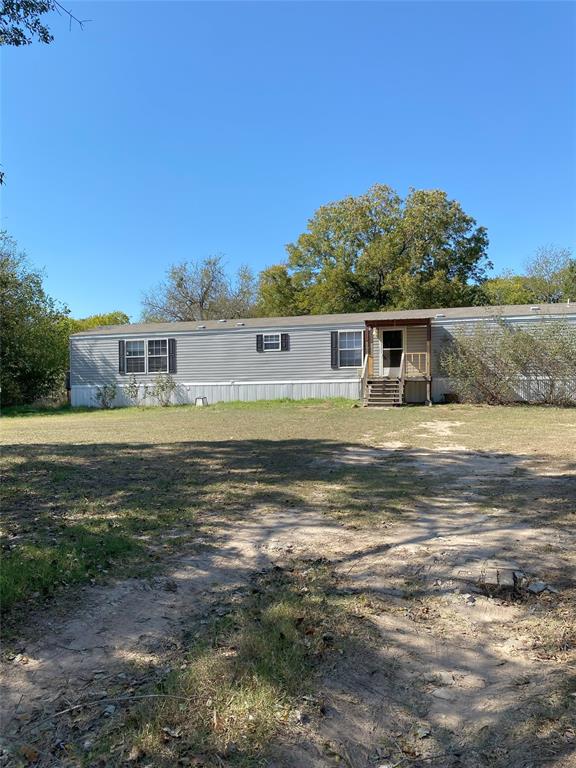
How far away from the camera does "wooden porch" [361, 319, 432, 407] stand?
17.3 m

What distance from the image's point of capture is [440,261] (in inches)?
1144

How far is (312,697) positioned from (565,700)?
0.99m

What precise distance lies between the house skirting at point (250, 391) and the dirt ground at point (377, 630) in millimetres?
13446

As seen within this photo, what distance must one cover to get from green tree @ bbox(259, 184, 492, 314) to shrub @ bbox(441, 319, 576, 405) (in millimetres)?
10855

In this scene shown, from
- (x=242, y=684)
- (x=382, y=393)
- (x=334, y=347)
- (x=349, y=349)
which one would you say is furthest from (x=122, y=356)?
(x=242, y=684)

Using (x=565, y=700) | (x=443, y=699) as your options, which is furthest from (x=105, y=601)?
(x=565, y=700)

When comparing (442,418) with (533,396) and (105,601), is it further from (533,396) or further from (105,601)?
(105,601)

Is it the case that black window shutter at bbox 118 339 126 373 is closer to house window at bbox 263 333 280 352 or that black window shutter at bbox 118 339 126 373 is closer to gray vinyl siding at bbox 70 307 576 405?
gray vinyl siding at bbox 70 307 576 405

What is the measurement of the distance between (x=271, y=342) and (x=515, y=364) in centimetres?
824

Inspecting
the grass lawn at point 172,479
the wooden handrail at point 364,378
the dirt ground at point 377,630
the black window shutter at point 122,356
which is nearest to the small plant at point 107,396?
the black window shutter at point 122,356

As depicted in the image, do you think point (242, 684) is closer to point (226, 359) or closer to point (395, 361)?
point (395, 361)

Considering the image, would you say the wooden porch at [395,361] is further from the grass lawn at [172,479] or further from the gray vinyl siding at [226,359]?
the grass lawn at [172,479]

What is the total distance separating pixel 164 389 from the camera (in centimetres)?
2033

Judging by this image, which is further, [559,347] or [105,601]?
[559,347]
